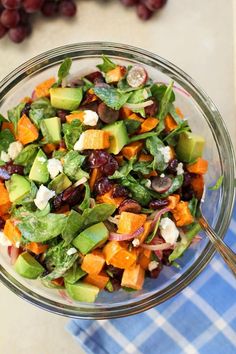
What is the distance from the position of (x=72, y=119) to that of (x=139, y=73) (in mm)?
230

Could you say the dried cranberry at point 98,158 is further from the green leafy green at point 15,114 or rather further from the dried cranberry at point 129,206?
the green leafy green at point 15,114

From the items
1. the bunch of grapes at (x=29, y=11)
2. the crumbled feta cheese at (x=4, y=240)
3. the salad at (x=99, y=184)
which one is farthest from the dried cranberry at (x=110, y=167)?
the bunch of grapes at (x=29, y=11)

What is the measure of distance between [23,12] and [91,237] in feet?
2.95

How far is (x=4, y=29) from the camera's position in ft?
6.34

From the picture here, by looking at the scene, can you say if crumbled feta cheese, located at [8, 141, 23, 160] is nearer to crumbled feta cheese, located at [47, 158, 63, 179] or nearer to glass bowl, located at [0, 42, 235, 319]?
crumbled feta cheese, located at [47, 158, 63, 179]

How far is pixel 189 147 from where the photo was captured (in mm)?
1572

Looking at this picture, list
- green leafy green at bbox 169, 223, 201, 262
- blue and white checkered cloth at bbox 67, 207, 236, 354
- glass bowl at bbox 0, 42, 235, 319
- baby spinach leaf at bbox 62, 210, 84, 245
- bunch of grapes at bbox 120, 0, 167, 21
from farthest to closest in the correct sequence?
bunch of grapes at bbox 120, 0, 167, 21 → blue and white checkered cloth at bbox 67, 207, 236, 354 → glass bowl at bbox 0, 42, 235, 319 → green leafy green at bbox 169, 223, 201, 262 → baby spinach leaf at bbox 62, 210, 84, 245

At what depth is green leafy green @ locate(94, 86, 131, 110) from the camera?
151 cm

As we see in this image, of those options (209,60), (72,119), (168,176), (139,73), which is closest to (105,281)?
(168,176)

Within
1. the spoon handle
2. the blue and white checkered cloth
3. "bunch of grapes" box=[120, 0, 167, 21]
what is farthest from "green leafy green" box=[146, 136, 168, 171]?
"bunch of grapes" box=[120, 0, 167, 21]

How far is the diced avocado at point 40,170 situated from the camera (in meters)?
1.50

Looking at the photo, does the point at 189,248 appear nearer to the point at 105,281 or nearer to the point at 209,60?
the point at 105,281

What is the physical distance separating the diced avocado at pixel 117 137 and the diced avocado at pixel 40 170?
17 cm

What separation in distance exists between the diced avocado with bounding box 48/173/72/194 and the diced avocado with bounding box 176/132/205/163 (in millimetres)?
326
